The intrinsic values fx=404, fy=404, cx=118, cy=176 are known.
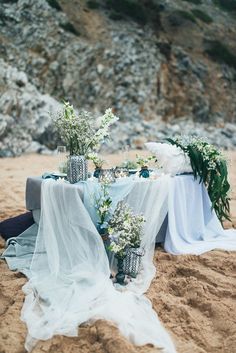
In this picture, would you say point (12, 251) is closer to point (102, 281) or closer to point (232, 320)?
point (102, 281)

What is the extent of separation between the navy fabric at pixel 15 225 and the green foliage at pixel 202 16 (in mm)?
25925

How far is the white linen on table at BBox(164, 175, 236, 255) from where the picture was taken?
19.1 ft

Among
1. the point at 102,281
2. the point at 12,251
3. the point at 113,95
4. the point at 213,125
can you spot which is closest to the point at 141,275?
the point at 102,281

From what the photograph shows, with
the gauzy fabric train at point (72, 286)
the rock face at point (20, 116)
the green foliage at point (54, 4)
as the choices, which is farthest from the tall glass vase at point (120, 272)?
the green foliage at point (54, 4)

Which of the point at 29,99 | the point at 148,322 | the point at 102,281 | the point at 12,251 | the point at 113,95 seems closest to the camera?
the point at 148,322

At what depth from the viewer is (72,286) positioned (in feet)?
14.8

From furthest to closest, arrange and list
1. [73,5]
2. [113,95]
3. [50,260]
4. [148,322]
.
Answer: [73,5] → [113,95] → [50,260] → [148,322]

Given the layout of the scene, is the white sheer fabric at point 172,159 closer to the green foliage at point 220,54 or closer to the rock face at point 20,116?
the rock face at point 20,116

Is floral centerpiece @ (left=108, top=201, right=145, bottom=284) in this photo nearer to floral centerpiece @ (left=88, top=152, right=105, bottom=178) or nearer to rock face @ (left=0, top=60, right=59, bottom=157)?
floral centerpiece @ (left=88, top=152, right=105, bottom=178)

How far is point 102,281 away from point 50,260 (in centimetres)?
75

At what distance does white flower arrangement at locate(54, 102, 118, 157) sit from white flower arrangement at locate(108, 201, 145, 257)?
1.00 meters

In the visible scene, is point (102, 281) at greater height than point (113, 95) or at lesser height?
lesser

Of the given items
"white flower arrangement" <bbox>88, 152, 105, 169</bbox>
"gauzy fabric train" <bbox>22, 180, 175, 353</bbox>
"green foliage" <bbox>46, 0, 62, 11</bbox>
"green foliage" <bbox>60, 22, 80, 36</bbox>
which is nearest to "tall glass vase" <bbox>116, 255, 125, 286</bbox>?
"gauzy fabric train" <bbox>22, 180, 175, 353</bbox>

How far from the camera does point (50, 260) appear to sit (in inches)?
194
